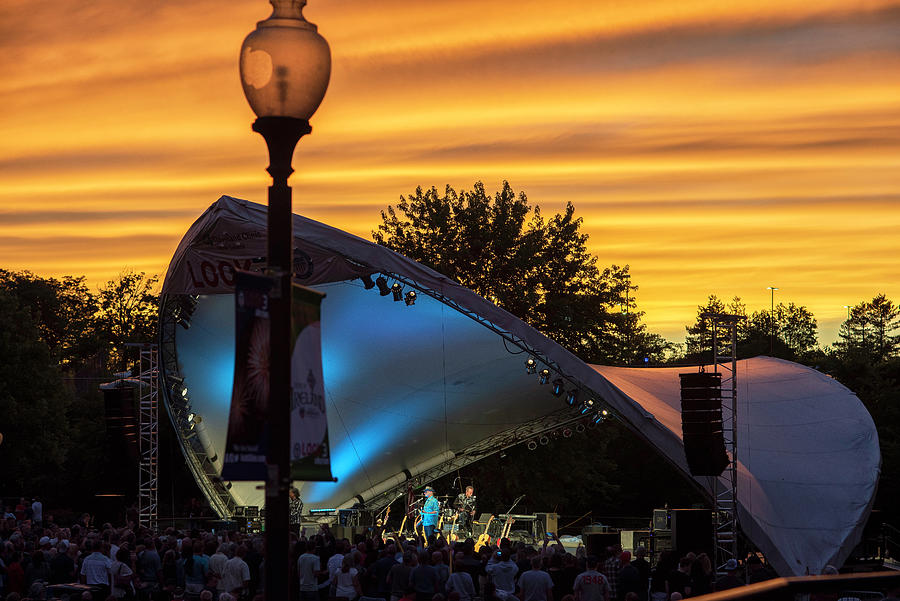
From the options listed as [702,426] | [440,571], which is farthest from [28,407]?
[440,571]

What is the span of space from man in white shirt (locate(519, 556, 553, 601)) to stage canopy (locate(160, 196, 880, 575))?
6277 mm

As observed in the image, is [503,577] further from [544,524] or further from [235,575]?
[544,524]

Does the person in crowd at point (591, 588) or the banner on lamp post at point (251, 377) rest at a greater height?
the banner on lamp post at point (251, 377)

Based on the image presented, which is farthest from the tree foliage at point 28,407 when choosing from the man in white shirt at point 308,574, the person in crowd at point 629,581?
the person in crowd at point 629,581

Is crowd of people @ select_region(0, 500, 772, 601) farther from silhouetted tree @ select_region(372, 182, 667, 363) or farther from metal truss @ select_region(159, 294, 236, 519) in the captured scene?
silhouetted tree @ select_region(372, 182, 667, 363)

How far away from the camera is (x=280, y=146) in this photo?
496 centimetres

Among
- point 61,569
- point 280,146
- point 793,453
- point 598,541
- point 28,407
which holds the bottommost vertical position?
point 598,541

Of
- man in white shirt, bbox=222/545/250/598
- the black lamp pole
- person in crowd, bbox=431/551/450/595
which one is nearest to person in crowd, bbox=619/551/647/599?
person in crowd, bbox=431/551/450/595

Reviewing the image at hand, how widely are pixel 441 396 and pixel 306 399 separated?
2263 centimetres

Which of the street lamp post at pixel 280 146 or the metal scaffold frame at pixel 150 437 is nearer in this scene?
the street lamp post at pixel 280 146

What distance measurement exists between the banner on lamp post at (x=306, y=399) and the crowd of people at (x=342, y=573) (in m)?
8.21

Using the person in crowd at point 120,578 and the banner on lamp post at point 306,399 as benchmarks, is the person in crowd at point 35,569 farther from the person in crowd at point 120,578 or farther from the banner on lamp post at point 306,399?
the banner on lamp post at point 306,399

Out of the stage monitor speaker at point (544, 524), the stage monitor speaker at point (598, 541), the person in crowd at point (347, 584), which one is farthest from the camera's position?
the stage monitor speaker at point (544, 524)

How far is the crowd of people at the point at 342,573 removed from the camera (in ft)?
44.5
